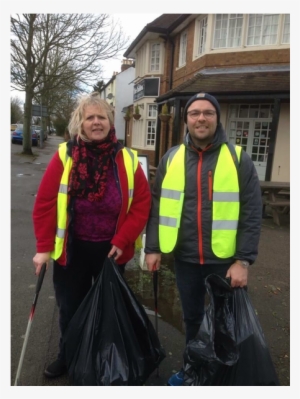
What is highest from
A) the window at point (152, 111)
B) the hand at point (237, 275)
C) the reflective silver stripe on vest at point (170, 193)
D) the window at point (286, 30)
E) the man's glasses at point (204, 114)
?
the window at point (286, 30)

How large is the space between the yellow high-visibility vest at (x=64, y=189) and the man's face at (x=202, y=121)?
0.45 metres

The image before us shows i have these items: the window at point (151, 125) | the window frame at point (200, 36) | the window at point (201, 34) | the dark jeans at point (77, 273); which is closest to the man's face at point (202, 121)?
the dark jeans at point (77, 273)

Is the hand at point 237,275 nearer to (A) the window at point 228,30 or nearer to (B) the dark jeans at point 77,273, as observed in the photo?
(B) the dark jeans at point 77,273

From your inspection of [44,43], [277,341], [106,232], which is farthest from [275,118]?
[44,43]

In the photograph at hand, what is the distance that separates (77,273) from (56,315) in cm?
114

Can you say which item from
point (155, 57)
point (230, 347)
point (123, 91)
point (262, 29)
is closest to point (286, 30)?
point (262, 29)

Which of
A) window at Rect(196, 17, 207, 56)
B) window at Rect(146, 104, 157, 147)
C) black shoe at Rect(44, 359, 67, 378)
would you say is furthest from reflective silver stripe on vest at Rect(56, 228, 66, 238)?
window at Rect(146, 104, 157, 147)

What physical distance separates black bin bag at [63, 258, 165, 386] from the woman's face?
804 millimetres

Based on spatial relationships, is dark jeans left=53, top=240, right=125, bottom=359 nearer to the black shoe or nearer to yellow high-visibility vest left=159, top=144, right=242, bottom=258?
the black shoe

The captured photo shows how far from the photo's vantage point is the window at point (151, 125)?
716 inches

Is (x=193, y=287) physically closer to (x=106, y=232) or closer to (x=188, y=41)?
(x=106, y=232)

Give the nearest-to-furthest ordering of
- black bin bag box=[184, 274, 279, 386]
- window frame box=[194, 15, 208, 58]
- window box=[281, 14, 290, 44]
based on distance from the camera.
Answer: black bin bag box=[184, 274, 279, 386] → window box=[281, 14, 290, 44] → window frame box=[194, 15, 208, 58]

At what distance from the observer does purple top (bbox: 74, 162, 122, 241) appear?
2150 mm

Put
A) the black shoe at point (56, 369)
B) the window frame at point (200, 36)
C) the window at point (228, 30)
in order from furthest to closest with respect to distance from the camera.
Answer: the window frame at point (200, 36)
the window at point (228, 30)
the black shoe at point (56, 369)
